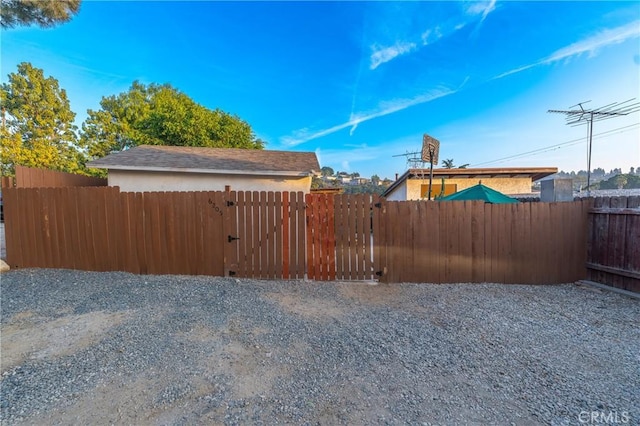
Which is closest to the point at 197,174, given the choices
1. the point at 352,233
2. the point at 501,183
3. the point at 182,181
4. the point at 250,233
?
the point at 182,181

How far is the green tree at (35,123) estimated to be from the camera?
1686 cm

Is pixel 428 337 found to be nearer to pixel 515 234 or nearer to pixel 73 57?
pixel 515 234

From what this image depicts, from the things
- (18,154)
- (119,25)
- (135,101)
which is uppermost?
(135,101)

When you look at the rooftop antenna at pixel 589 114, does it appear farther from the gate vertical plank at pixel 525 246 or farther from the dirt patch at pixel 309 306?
the dirt patch at pixel 309 306

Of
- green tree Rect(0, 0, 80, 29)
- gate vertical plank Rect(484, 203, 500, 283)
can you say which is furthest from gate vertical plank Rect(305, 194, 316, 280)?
green tree Rect(0, 0, 80, 29)

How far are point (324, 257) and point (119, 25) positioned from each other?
490 inches

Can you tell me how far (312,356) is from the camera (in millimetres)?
2557

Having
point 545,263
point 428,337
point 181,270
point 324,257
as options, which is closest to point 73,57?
point 181,270

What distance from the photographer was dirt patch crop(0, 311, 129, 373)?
101 inches

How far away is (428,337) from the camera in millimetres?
2955

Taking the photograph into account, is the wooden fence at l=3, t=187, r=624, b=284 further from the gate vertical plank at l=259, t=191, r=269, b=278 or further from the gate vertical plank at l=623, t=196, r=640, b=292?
the gate vertical plank at l=623, t=196, r=640, b=292

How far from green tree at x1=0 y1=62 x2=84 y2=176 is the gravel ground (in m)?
19.3

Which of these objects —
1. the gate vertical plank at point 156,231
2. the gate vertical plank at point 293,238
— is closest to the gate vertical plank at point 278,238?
the gate vertical plank at point 293,238

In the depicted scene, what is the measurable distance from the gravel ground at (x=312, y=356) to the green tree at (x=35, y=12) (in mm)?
5716
